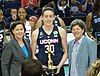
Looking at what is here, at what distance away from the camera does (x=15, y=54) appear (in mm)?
5188

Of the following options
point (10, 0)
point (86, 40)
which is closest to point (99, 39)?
point (86, 40)

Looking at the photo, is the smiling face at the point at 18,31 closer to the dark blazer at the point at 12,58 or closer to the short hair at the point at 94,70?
the dark blazer at the point at 12,58

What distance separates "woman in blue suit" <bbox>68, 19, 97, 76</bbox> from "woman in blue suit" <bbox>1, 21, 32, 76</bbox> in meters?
0.70

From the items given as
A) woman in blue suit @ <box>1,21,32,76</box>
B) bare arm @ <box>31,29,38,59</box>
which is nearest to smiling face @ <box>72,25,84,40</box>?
bare arm @ <box>31,29,38,59</box>

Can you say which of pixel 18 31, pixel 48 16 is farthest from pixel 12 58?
pixel 48 16

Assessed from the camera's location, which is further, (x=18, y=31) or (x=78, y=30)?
(x=78, y=30)

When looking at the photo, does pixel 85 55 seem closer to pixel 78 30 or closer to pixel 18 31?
pixel 78 30

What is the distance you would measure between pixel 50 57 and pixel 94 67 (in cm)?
249

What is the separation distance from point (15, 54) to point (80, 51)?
0.96 m

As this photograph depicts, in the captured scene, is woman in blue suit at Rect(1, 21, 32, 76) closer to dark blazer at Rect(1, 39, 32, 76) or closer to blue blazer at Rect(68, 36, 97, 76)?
dark blazer at Rect(1, 39, 32, 76)

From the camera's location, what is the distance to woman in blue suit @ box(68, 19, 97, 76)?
17.5ft

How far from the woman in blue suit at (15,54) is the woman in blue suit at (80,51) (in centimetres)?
70

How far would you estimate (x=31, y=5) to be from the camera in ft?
42.6

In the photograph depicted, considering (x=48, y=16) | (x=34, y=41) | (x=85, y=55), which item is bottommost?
(x=85, y=55)
